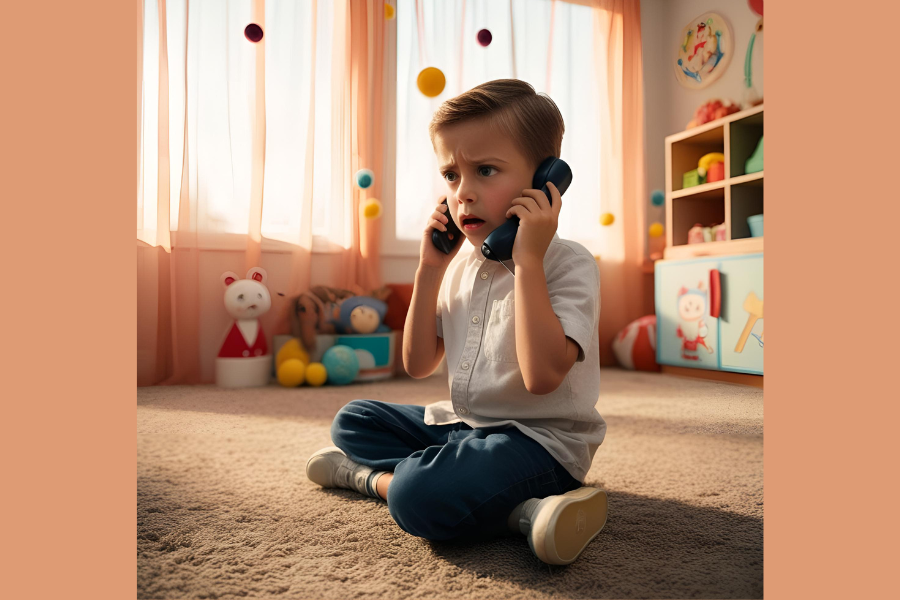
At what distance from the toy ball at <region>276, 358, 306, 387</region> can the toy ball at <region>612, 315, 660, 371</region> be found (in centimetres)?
102

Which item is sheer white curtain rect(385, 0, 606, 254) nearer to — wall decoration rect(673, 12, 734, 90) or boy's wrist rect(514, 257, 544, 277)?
wall decoration rect(673, 12, 734, 90)

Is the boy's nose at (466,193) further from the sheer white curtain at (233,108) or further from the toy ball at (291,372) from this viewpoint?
the toy ball at (291,372)

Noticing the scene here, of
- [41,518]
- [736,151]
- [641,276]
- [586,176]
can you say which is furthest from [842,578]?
[641,276]

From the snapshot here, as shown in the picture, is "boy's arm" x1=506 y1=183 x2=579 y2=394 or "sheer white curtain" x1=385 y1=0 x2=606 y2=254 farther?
"sheer white curtain" x1=385 y1=0 x2=606 y2=254

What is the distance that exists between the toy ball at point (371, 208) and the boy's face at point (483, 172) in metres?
0.48

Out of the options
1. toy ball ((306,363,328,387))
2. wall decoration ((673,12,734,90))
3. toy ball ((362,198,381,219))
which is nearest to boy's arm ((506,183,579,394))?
wall decoration ((673,12,734,90))

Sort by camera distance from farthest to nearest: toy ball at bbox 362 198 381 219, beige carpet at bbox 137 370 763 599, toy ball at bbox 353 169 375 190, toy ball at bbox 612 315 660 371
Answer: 1. toy ball at bbox 612 315 660 371
2. toy ball at bbox 362 198 381 219
3. toy ball at bbox 353 169 375 190
4. beige carpet at bbox 137 370 763 599

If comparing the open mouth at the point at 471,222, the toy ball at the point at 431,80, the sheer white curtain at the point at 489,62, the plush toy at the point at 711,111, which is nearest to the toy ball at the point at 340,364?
the sheer white curtain at the point at 489,62

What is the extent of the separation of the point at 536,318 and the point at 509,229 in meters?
0.12

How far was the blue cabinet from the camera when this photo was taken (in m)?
0.53

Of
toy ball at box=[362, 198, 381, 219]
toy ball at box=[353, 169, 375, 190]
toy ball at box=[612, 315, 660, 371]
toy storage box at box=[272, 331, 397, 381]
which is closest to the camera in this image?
toy ball at box=[353, 169, 375, 190]

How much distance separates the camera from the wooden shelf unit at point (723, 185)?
0.56 metres

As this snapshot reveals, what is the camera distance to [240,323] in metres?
0.66

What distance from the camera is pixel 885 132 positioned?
1.23 feet
